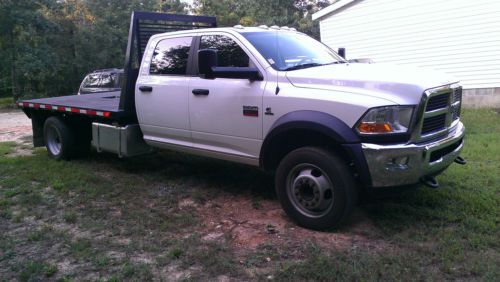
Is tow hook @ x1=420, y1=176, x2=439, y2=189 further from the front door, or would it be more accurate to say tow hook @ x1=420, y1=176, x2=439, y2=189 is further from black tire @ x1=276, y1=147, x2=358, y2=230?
the front door

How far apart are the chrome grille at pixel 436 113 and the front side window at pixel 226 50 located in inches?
77.5

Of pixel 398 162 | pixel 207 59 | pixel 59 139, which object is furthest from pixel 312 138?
pixel 59 139

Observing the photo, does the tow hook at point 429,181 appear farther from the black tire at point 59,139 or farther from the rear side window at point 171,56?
the black tire at point 59,139

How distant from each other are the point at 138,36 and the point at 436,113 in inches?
172

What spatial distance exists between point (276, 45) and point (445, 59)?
9.40 m

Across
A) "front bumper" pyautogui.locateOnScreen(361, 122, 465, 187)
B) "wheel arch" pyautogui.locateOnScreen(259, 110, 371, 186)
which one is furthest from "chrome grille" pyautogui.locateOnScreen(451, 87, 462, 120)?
"wheel arch" pyautogui.locateOnScreen(259, 110, 371, 186)

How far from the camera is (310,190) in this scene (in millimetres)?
4707

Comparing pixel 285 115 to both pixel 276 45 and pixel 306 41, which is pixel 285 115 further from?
pixel 306 41

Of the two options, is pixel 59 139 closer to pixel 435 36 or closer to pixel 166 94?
pixel 166 94

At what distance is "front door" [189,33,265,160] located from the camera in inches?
203

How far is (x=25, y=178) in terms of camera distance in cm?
698

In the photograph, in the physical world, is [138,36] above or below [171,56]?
above

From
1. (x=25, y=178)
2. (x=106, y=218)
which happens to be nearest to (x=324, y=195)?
(x=106, y=218)

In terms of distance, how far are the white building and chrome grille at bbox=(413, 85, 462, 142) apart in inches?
346
